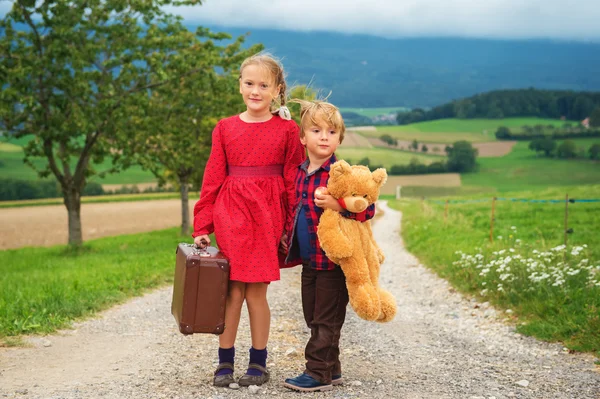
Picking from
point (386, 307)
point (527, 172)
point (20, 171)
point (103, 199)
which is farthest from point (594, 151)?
point (386, 307)

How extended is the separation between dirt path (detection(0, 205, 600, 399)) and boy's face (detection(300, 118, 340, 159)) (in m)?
1.62

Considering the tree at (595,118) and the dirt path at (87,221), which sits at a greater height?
the tree at (595,118)

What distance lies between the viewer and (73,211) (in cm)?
1880

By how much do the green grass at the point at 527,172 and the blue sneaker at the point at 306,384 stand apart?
42866 millimetres

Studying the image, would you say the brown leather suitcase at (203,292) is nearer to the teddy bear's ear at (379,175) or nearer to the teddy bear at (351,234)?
the teddy bear at (351,234)

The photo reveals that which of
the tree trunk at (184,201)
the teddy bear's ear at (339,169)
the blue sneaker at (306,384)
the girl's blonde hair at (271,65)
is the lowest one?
the tree trunk at (184,201)

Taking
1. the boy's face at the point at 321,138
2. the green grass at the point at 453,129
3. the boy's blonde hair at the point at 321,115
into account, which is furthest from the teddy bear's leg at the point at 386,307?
the green grass at the point at 453,129

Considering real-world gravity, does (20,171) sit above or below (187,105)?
below

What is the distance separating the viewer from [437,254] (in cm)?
1341

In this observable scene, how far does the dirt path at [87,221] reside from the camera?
28156mm

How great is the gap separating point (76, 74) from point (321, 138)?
13804 mm

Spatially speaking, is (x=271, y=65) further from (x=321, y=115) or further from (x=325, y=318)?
(x=325, y=318)

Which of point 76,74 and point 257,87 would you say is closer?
point 257,87

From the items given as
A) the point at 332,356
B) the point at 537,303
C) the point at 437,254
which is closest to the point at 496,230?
the point at 437,254
